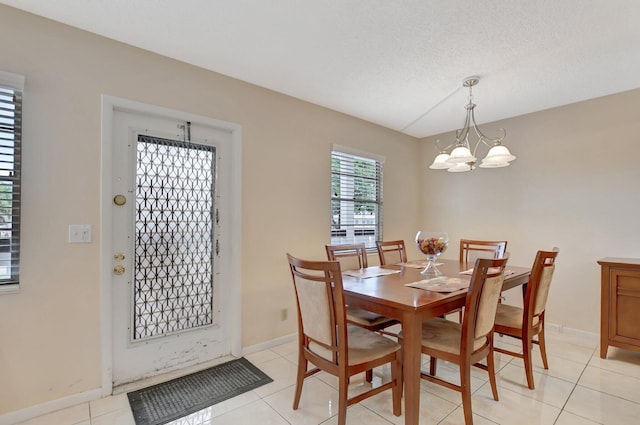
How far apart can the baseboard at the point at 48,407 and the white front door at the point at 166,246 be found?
160 millimetres

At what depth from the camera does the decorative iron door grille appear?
2326 mm

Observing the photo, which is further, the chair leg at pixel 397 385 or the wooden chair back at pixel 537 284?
the wooden chair back at pixel 537 284

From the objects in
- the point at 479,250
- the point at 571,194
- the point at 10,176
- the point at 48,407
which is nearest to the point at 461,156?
the point at 479,250

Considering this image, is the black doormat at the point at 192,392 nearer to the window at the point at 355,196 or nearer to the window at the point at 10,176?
the window at the point at 10,176

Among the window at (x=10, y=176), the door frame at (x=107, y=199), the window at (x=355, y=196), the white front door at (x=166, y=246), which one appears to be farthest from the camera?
the window at (x=355, y=196)

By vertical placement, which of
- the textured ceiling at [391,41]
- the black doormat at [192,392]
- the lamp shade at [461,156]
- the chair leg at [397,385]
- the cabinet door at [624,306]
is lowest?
the black doormat at [192,392]

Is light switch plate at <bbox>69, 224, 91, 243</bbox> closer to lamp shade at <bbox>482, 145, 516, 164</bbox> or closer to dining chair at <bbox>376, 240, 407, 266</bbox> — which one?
dining chair at <bbox>376, 240, 407, 266</bbox>

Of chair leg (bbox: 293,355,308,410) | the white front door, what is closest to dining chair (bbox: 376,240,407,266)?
chair leg (bbox: 293,355,308,410)

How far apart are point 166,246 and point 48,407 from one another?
1.19 metres

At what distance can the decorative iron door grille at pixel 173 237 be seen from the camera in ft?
7.63

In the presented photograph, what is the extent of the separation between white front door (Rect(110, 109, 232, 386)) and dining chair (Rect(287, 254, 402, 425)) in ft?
3.55

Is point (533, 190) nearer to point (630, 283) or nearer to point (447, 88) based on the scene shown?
point (630, 283)

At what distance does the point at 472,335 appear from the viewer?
5.74 ft

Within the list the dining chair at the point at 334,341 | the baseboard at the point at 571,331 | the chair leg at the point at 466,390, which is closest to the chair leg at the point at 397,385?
the dining chair at the point at 334,341
